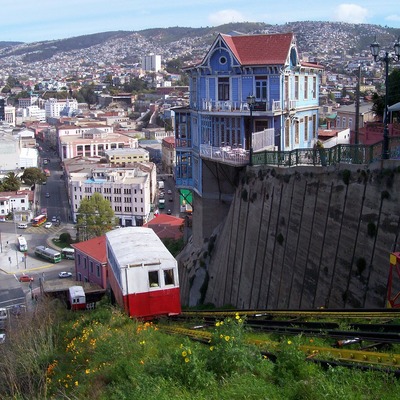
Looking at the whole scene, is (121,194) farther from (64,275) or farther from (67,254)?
(64,275)

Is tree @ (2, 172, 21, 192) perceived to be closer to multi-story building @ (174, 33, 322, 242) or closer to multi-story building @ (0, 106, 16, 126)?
multi-story building @ (174, 33, 322, 242)

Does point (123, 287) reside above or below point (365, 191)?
below

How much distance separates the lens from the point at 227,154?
2070cm

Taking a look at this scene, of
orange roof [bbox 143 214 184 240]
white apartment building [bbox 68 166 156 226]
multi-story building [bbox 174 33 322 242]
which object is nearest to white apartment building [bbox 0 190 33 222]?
white apartment building [bbox 68 166 156 226]

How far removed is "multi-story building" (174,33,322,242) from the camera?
20.6 m

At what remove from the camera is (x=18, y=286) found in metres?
48.6

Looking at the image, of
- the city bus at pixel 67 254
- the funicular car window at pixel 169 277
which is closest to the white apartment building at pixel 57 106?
the city bus at pixel 67 254

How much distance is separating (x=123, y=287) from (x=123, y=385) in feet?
19.3

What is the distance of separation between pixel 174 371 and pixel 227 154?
1289 centimetres

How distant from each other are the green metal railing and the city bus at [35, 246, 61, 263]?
3971cm

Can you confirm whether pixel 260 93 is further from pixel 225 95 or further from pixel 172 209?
pixel 172 209

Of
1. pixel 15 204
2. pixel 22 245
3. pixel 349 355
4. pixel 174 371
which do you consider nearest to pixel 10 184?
pixel 15 204

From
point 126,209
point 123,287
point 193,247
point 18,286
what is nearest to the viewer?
point 123,287

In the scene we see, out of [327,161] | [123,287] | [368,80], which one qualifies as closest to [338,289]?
[327,161]
